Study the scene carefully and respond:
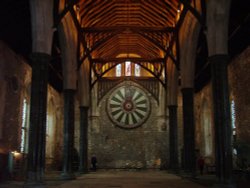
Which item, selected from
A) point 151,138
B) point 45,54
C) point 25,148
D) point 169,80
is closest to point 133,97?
point 151,138

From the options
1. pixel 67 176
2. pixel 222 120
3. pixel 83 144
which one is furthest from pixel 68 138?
pixel 222 120

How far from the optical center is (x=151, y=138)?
24.9 meters

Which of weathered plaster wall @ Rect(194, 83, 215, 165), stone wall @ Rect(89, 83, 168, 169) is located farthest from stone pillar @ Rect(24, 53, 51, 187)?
stone wall @ Rect(89, 83, 168, 169)

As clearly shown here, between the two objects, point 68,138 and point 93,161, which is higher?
point 68,138

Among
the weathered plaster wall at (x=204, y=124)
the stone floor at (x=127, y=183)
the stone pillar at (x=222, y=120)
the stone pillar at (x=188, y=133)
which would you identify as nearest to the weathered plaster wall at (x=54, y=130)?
the stone floor at (x=127, y=183)

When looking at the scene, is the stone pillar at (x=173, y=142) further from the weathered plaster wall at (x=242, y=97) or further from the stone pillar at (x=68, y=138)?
the stone pillar at (x=68, y=138)

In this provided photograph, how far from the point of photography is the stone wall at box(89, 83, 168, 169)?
972 inches

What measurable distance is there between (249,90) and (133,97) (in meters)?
10.9

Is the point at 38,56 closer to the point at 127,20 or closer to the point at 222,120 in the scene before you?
the point at 222,120

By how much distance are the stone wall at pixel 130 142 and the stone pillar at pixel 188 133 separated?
9340 millimetres

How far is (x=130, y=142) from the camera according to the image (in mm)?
24844

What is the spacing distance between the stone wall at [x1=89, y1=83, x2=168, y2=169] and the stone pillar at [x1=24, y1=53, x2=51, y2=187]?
14399 mm

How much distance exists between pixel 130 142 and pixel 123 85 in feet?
13.8

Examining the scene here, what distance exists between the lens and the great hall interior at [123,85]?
1077cm
